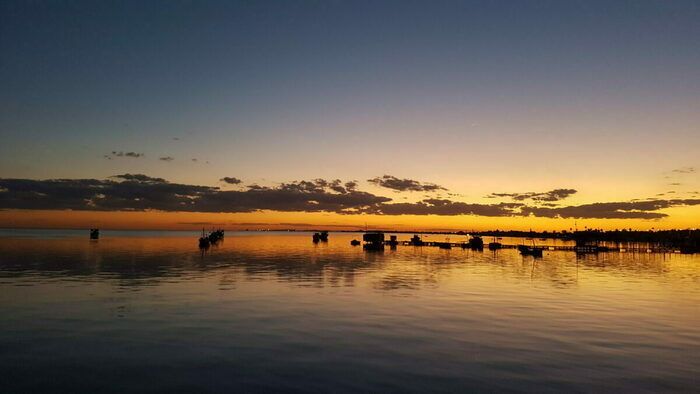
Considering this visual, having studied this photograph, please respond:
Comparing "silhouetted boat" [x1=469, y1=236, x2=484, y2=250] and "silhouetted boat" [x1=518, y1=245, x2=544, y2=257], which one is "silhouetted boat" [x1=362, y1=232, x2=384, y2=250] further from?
"silhouetted boat" [x1=518, y1=245, x2=544, y2=257]

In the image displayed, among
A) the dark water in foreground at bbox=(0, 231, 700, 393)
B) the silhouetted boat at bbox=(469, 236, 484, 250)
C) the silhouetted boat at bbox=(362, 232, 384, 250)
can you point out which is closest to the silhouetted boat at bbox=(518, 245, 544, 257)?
the silhouetted boat at bbox=(469, 236, 484, 250)

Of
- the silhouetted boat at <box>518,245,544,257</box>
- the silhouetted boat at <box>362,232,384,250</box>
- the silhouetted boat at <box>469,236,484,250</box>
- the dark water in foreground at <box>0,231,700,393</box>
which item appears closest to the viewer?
the dark water in foreground at <box>0,231,700,393</box>

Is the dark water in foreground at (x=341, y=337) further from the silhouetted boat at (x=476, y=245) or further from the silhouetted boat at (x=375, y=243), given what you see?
the silhouetted boat at (x=476, y=245)

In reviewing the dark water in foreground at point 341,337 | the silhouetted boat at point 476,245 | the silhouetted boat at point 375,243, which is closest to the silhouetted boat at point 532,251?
the silhouetted boat at point 476,245

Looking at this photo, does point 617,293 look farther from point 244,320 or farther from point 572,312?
point 244,320

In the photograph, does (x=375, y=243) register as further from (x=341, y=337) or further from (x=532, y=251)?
(x=341, y=337)

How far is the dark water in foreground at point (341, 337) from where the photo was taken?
61.5 ft

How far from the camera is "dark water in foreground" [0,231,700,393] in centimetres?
1875

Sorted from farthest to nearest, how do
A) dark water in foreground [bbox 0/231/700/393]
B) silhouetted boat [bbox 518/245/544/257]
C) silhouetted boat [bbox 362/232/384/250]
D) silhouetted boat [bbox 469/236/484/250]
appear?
silhouetted boat [bbox 469/236/484/250] < silhouetted boat [bbox 362/232/384/250] < silhouetted boat [bbox 518/245/544/257] < dark water in foreground [bbox 0/231/700/393]

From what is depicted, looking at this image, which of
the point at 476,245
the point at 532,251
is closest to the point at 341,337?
the point at 532,251

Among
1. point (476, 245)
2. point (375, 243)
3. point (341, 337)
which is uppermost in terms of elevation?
point (375, 243)

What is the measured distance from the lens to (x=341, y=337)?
1035 inches

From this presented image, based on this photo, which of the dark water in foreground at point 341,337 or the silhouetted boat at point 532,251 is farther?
the silhouetted boat at point 532,251

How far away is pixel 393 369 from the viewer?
20.1m
